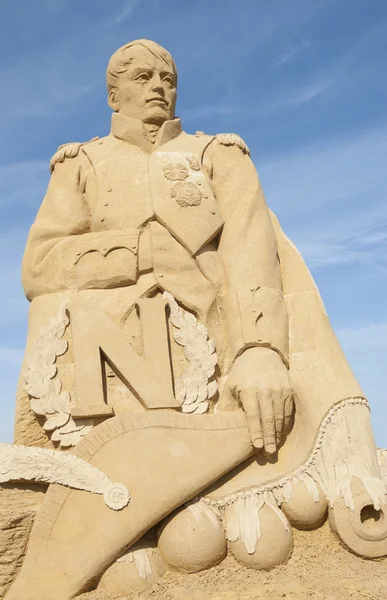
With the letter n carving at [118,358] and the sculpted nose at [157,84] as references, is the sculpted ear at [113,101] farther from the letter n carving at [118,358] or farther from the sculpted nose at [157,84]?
the letter n carving at [118,358]

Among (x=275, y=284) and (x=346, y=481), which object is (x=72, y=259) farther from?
(x=346, y=481)

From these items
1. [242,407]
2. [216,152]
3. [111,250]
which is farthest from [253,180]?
[242,407]

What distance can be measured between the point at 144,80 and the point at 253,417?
88.8 inches

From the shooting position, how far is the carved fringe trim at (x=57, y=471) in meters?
3.20

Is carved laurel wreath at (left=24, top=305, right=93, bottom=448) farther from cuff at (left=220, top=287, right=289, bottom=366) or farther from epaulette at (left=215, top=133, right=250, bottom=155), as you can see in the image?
epaulette at (left=215, top=133, right=250, bottom=155)

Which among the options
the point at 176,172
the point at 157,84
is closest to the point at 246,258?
the point at 176,172

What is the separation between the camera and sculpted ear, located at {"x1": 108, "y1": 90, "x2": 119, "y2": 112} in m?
4.38

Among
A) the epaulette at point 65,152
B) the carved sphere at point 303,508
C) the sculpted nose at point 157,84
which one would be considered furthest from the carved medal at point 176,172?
the carved sphere at point 303,508

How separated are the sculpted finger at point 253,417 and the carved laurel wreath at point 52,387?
0.83m

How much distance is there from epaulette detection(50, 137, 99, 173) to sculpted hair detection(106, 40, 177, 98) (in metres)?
0.47

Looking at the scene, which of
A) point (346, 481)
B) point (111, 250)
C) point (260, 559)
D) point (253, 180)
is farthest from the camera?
point (253, 180)

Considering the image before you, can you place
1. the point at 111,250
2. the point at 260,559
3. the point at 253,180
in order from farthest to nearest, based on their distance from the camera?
the point at 253,180 → the point at 111,250 → the point at 260,559

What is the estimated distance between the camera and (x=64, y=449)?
3.55 metres

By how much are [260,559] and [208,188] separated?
2154 millimetres
